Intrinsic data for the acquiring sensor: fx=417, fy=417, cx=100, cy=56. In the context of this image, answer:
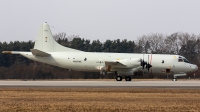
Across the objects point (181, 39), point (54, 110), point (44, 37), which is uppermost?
point (181, 39)

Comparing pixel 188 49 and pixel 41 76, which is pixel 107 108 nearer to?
pixel 41 76

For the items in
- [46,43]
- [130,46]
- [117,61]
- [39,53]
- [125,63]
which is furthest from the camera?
[130,46]

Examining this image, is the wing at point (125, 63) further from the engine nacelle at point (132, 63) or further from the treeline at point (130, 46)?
the treeline at point (130, 46)

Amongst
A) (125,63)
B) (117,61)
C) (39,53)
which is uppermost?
(39,53)

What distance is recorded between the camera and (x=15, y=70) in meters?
56.5

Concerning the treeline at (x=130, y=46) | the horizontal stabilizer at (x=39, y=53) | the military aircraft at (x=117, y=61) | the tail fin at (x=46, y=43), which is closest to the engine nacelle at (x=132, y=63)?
the military aircraft at (x=117, y=61)

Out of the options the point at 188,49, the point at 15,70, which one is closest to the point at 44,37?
the point at 15,70

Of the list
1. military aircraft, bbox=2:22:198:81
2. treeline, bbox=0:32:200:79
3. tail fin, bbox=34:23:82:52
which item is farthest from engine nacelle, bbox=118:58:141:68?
treeline, bbox=0:32:200:79

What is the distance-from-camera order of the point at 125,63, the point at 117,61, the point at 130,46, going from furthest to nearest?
the point at 130,46 < the point at 125,63 < the point at 117,61

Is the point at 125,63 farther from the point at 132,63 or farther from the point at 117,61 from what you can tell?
the point at 117,61

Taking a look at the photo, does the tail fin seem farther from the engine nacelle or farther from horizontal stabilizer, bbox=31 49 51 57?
the engine nacelle

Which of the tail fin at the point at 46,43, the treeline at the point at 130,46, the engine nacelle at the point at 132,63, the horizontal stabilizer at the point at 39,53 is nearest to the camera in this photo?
the engine nacelle at the point at 132,63

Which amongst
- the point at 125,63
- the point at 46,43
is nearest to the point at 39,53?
the point at 46,43

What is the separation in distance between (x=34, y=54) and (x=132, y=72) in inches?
439
